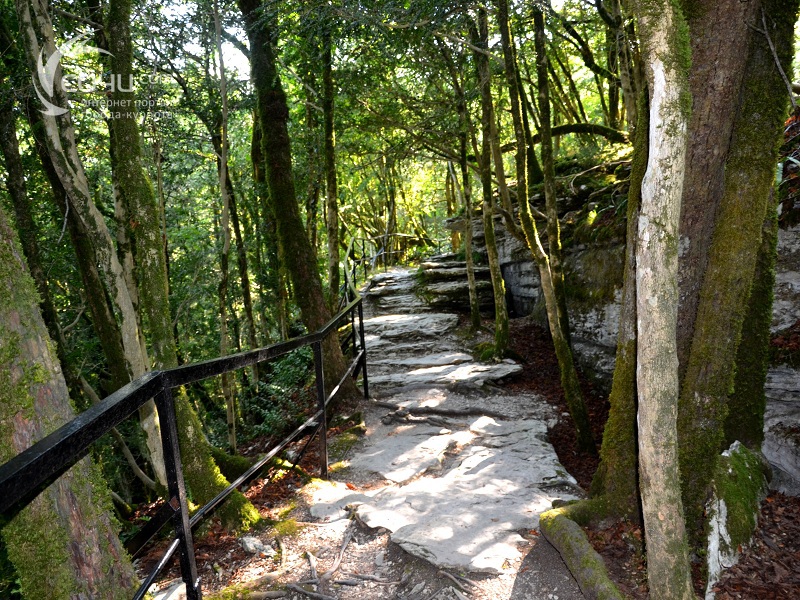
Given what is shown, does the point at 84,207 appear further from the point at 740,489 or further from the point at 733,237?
the point at 740,489

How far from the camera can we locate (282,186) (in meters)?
5.73

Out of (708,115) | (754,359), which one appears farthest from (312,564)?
(708,115)

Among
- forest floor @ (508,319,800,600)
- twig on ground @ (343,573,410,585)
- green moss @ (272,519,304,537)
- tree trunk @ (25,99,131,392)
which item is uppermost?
tree trunk @ (25,99,131,392)

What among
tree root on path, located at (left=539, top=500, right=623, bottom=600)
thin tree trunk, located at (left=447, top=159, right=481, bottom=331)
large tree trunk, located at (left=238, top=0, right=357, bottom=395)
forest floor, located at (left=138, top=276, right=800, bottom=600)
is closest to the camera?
tree root on path, located at (left=539, top=500, right=623, bottom=600)

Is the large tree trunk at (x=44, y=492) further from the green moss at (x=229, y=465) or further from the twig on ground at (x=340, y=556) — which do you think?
the green moss at (x=229, y=465)

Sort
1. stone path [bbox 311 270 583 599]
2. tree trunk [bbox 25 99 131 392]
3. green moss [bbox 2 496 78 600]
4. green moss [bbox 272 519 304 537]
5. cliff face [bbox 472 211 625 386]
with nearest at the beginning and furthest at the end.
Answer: green moss [bbox 2 496 78 600], stone path [bbox 311 270 583 599], green moss [bbox 272 519 304 537], tree trunk [bbox 25 99 131 392], cliff face [bbox 472 211 625 386]

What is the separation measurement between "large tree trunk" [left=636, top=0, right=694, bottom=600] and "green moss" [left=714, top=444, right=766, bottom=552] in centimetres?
88

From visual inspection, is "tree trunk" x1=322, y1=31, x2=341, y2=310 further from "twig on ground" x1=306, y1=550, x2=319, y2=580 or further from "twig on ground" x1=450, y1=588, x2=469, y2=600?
"twig on ground" x1=450, y1=588, x2=469, y2=600

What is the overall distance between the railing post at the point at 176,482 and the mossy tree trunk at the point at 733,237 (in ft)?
7.66

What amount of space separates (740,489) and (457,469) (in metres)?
2.05

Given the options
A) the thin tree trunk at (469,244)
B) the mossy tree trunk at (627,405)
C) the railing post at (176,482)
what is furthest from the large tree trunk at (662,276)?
the thin tree trunk at (469,244)

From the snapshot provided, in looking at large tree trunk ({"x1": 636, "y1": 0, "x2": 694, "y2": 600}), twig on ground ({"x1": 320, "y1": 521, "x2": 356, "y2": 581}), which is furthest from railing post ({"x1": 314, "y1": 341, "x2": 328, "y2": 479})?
large tree trunk ({"x1": 636, "y1": 0, "x2": 694, "y2": 600})

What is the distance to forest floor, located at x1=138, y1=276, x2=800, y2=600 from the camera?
2365mm

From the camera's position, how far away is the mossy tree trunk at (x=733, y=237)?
2402mm
